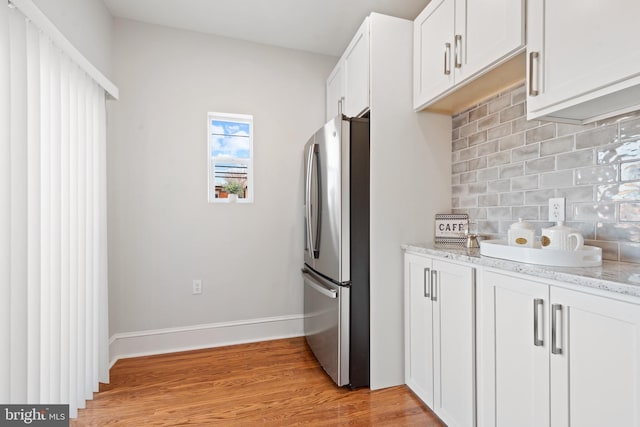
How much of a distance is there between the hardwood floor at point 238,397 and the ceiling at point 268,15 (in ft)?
8.81

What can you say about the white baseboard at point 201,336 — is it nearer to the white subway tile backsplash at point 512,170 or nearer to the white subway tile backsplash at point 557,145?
the white subway tile backsplash at point 512,170

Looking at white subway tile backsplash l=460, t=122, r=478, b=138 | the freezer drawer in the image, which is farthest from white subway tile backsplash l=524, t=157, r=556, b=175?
the freezer drawer

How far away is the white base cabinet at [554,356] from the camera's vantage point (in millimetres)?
908

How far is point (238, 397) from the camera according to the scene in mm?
1968

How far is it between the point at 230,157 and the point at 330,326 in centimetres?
170

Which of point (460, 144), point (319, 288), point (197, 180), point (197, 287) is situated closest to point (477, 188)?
point (460, 144)

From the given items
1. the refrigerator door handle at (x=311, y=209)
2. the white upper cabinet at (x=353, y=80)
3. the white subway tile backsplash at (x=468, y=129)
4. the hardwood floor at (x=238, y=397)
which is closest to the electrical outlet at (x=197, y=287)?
the hardwood floor at (x=238, y=397)

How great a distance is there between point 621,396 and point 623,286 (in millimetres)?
320

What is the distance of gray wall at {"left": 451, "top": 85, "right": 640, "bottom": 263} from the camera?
1300 mm

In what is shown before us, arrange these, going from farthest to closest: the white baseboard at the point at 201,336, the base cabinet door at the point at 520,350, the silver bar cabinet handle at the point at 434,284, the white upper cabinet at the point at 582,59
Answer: the white baseboard at the point at 201,336
the silver bar cabinet handle at the point at 434,284
the base cabinet door at the point at 520,350
the white upper cabinet at the point at 582,59

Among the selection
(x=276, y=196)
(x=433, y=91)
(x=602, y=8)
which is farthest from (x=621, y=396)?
(x=276, y=196)

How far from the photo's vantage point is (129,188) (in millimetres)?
2549

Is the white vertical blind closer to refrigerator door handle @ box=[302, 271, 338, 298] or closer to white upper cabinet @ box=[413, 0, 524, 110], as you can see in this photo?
refrigerator door handle @ box=[302, 271, 338, 298]

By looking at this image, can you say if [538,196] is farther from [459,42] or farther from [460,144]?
[459,42]
